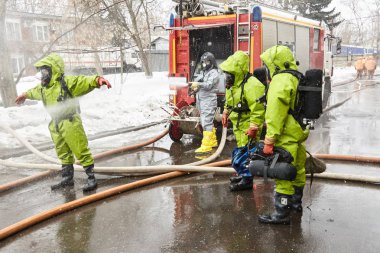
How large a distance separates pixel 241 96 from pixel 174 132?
3439mm

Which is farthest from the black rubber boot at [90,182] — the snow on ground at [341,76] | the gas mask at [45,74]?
the snow on ground at [341,76]

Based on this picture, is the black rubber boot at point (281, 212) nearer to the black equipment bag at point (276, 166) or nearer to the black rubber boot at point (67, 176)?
the black equipment bag at point (276, 166)

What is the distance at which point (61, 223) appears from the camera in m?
3.98

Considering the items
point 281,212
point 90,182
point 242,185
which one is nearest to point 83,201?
point 90,182

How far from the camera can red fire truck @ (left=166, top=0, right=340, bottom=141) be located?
7.23 meters

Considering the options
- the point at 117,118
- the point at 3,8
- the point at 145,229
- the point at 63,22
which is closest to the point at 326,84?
the point at 117,118

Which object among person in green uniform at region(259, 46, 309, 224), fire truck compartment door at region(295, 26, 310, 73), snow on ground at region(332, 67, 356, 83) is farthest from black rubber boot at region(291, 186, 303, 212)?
snow on ground at region(332, 67, 356, 83)

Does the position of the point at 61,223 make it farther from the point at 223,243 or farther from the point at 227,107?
the point at 227,107

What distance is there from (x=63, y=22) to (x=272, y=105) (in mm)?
9361

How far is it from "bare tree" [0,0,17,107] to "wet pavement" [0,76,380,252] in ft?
15.7

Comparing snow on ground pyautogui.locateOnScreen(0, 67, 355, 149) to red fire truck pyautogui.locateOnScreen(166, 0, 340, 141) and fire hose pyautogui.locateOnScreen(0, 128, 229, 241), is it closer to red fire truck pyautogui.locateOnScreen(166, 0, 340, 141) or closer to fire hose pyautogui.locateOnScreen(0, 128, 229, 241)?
red fire truck pyautogui.locateOnScreen(166, 0, 340, 141)

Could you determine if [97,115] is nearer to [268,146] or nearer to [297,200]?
[297,200]

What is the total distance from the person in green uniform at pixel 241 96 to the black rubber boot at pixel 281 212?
925 millimetres

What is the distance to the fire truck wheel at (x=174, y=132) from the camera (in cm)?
787
